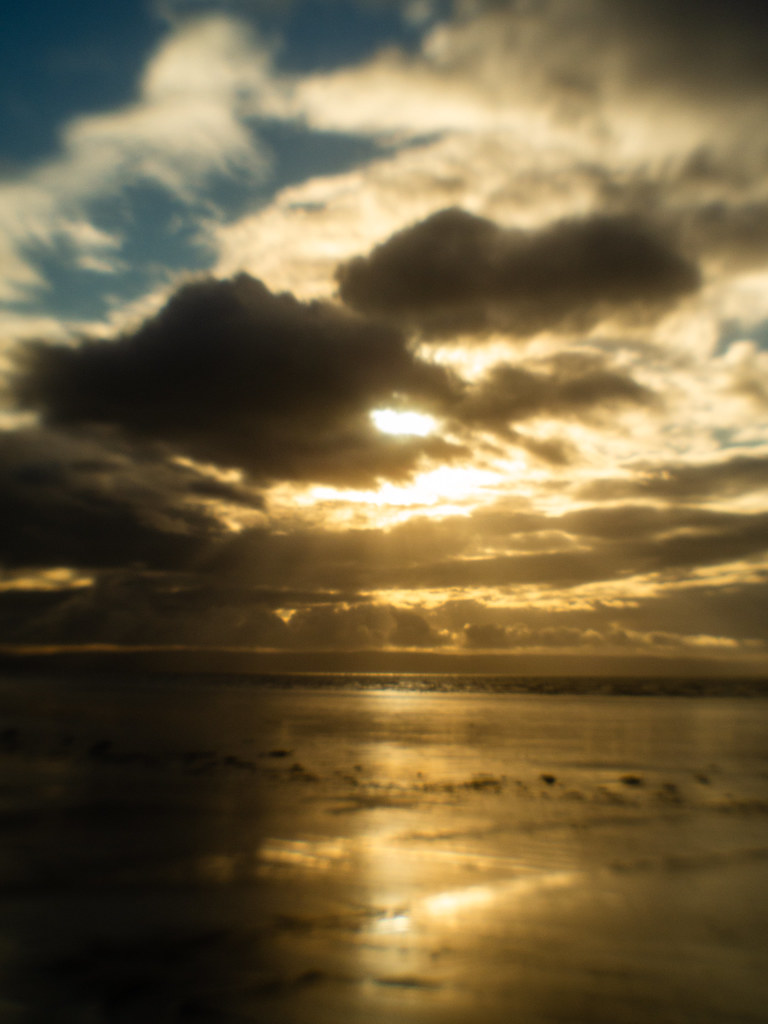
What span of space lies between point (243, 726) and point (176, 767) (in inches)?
714

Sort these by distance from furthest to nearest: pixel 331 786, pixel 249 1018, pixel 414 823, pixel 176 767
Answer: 1. pixel 176 767
2. pixel 331 786
3. pixel 414 823
4. pixel 249 1018

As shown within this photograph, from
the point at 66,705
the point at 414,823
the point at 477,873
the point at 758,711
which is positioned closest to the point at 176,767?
the point at 414,823

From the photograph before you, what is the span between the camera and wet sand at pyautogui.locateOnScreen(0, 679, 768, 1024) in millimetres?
8484

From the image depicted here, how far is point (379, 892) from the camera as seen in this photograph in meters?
12.3

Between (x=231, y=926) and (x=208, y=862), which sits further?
(x=208, y=862)

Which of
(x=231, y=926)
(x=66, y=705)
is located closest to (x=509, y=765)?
(x=231, y=926)

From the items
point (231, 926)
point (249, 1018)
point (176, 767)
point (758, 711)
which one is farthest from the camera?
point (758, 711)

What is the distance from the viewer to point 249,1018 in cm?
790

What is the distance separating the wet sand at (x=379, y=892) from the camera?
848 centimetres

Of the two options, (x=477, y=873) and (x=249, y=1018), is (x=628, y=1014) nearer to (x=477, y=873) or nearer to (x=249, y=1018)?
(x=249, y=1018)

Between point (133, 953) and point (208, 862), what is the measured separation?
180 inches

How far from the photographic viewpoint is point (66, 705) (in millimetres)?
63125

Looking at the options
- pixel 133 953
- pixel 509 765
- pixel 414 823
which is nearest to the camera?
Answer: pixel 133 953

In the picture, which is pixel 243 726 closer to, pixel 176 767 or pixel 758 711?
pixel 176 767
